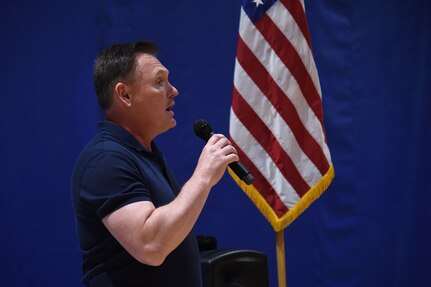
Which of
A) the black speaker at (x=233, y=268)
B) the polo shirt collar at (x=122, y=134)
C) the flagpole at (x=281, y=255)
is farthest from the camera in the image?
the flagpole at (x=281, y=255)

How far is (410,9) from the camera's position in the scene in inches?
146

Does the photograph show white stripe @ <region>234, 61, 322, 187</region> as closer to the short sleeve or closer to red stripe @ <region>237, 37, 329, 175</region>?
red stripe @ <region>237, 37, 329, 175</region>

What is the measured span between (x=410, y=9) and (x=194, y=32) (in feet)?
4.57

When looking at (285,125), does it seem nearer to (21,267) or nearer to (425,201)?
(425,201)

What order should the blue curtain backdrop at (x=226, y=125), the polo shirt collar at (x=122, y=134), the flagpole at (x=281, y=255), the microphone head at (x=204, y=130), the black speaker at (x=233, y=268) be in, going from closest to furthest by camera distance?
the polo shirt collar at (x=122, y=134) → the microphone head at (x=204, y=130) → the black speaker at (x=233, y=268) → the flagpole at (x=281, y=255) → the blue curtain backdrop at (x=226, y=125)

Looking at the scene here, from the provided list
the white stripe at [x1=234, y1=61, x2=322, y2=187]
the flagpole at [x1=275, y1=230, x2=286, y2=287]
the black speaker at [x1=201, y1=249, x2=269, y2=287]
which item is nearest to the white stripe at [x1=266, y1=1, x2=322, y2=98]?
the white stripe at [x1=234, y1=61, x2=322, y2=187]

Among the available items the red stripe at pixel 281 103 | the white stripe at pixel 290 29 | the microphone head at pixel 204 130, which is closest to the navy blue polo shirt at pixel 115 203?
the microphone head at pixel 204 130

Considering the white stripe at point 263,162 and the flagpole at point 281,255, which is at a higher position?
the white stripe at point 263,162

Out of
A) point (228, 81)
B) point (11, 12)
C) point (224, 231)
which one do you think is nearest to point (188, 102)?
point (228, 81)

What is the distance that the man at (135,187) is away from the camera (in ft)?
4.11

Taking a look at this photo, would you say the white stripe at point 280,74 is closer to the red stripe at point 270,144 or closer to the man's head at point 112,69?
the red stripe at point 270,144

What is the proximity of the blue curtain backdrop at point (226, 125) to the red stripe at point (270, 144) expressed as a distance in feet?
2.29

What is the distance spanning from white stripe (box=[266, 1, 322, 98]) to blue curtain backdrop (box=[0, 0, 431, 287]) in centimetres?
73

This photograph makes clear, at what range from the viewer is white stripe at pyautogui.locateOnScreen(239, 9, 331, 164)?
288 centimetres
